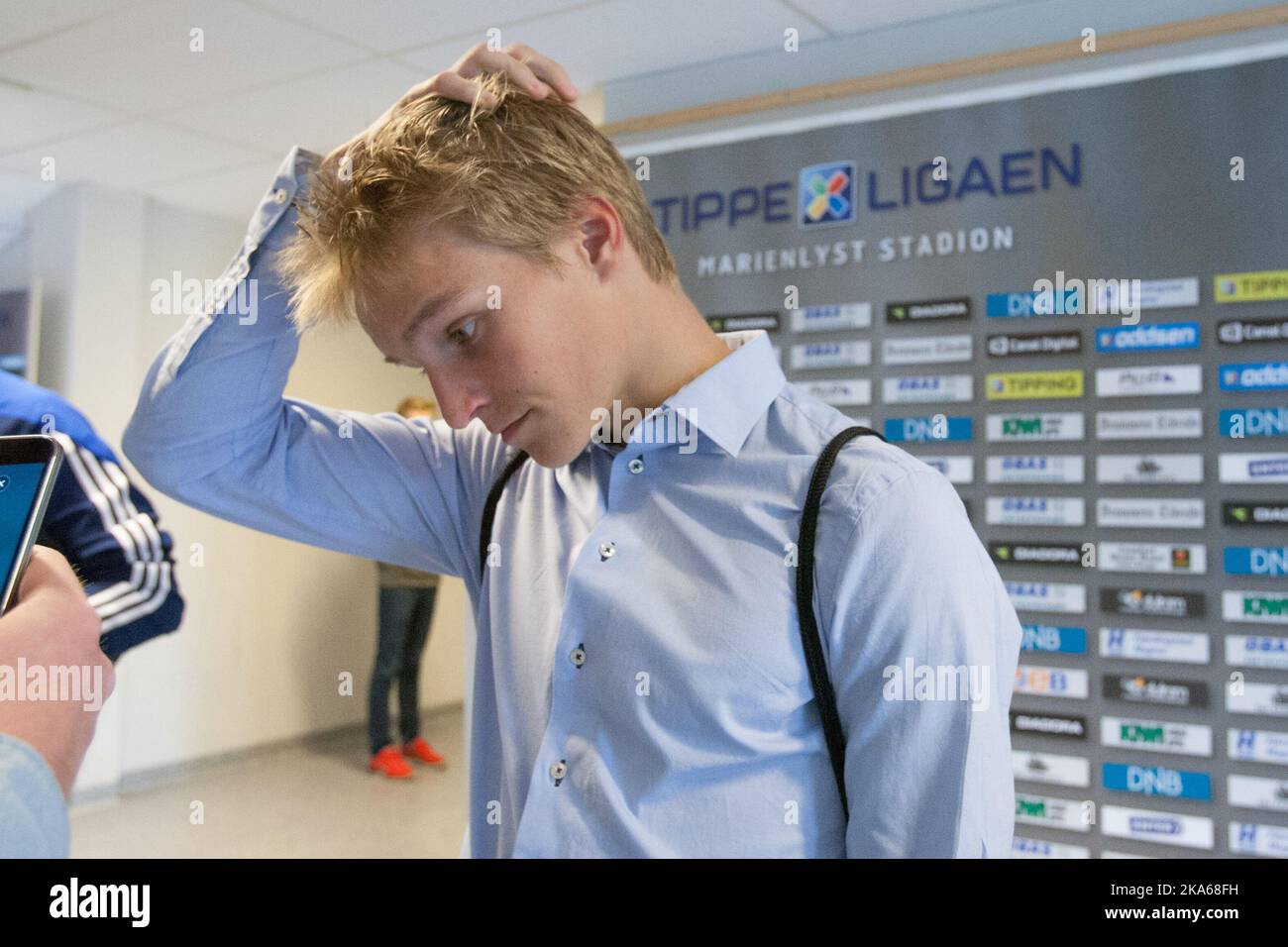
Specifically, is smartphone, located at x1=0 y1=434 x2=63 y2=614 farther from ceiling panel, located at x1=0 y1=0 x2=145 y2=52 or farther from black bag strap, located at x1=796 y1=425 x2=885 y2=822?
ceiling panel, located at x1=0 y1=0 x2=145 y2=52

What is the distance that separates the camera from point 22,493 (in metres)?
0.39

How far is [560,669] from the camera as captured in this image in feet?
2.32

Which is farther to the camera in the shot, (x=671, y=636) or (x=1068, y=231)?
(x=1068, y=231)

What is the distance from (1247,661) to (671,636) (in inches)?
70.1

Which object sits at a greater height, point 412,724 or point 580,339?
point 580,339

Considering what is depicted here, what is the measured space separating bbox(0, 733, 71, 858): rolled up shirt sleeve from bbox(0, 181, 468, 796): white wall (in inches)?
128

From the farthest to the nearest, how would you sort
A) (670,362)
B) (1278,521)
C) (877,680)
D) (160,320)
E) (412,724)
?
(412,724) < (160,320) < (1278,521) < (670,362) < (877,680)

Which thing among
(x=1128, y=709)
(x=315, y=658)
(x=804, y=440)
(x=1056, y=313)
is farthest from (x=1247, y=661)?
(x=315, y=658)

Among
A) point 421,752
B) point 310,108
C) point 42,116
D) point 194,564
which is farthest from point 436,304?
point 421,752

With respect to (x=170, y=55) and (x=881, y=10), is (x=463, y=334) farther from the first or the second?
(x=170, y=55)

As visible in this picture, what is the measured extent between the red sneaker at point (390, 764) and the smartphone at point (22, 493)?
3629mm

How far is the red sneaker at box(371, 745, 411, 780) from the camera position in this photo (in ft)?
12.5

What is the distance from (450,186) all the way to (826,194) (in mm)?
1880

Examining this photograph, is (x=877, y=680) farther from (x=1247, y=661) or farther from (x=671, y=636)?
(x=1247, y=661)
